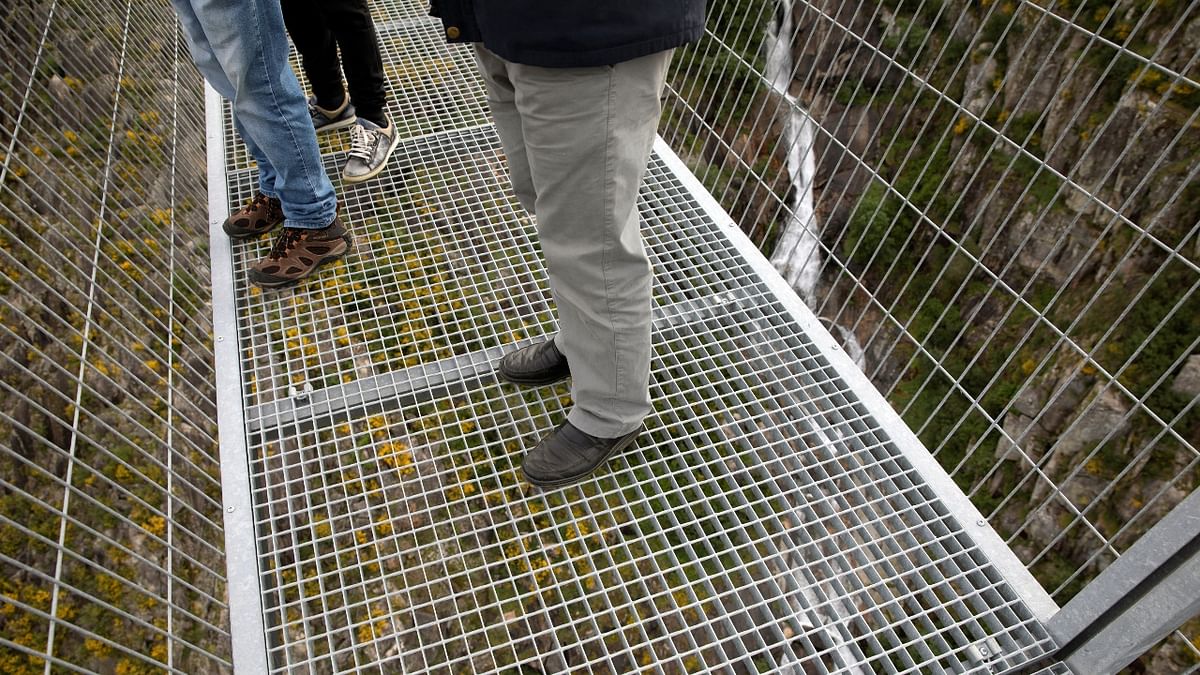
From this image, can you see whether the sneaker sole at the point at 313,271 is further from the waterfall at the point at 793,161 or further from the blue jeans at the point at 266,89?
the waterfall at the point at 793,161

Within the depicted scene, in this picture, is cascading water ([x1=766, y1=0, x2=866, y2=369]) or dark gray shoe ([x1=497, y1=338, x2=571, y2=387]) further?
cascading water ([x1=766, y1=0, x2=866, y2=369])

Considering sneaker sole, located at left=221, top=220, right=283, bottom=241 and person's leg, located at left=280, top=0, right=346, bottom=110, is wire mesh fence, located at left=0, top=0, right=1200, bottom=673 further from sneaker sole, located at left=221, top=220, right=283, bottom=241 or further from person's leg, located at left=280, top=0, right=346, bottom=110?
person's leg, located at left=280, top=0, right=346, bottom=110

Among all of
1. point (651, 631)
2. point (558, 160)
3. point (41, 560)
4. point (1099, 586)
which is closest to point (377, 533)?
point (651, 631)

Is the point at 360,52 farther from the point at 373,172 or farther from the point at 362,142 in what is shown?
the point at 373,172

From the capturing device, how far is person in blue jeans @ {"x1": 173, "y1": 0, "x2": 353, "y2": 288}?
5.96 feet

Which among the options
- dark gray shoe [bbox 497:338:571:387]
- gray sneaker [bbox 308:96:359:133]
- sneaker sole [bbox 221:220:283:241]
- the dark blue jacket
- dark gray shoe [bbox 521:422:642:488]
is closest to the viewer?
the dark blue jacket

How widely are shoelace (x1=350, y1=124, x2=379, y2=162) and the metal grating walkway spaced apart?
450 mm

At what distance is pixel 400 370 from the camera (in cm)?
206

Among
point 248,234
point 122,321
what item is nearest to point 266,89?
point 248,234

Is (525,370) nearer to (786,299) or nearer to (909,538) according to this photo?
(786,299)

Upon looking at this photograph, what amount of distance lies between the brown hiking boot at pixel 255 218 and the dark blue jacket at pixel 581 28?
4.74 ft

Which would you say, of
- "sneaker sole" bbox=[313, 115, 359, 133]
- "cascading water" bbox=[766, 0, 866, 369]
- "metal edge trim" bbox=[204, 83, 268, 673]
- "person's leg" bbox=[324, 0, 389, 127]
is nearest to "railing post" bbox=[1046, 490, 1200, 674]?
"cascading water" bbox=[766, 0, 866, 369]

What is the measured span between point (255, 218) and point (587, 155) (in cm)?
158

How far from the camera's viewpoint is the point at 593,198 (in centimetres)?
136
